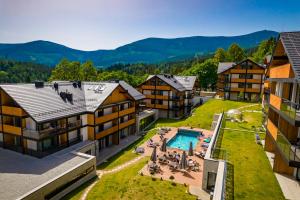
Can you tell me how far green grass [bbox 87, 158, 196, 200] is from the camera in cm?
1796

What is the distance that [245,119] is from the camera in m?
36.0

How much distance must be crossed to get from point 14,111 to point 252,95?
54.8 m

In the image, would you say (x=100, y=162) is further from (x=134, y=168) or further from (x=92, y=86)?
(x=92, y=86)

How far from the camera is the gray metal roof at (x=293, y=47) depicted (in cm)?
1235

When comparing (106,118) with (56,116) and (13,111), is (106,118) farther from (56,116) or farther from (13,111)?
(13,111)

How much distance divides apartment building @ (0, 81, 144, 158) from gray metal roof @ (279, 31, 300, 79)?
22.8 m

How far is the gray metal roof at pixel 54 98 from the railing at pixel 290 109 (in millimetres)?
22076

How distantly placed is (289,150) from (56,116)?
23016 mm

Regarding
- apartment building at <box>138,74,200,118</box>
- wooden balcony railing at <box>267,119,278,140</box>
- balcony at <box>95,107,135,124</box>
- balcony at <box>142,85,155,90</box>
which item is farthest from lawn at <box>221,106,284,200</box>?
balcony at <box>142,85,155,90</box>

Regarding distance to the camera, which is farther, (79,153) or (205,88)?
(205,88)

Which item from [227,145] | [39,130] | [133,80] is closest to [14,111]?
[39,130]

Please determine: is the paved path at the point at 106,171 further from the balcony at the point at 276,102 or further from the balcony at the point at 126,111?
the balcony at the point at 276,102

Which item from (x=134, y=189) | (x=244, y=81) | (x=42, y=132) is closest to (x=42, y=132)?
(x=42, y=132)

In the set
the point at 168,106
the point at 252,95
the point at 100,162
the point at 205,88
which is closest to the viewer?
the point at 100,162
